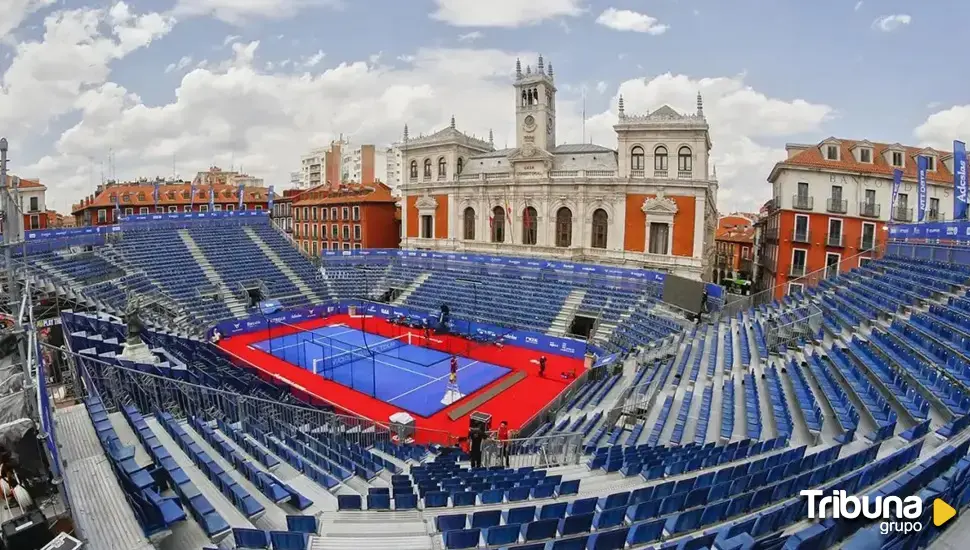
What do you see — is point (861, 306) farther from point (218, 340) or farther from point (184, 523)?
point (218, 340)

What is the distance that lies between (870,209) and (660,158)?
1536 cm

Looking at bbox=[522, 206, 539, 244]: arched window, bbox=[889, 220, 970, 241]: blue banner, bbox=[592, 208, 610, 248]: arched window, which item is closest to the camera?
bbox=[889, 220, 970, 241]: blue banner

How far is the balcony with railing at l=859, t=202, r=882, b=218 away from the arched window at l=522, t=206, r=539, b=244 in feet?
79.9

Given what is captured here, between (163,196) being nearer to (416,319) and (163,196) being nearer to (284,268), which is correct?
(284,268)

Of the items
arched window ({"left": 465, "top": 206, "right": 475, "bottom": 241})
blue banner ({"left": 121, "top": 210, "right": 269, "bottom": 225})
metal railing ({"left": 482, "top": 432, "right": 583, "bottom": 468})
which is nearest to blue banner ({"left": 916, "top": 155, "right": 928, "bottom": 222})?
metal railing ({"left": 482, "top": 432, "right": 583, "bottom": 468})

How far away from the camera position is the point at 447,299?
38906 millimetres

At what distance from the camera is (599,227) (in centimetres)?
4147

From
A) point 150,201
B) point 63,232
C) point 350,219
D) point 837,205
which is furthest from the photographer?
point 150,201

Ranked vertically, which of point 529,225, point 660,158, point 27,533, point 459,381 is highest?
point 660,158

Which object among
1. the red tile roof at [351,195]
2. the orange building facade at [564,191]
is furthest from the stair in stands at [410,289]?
the red tile roof at [351,195]

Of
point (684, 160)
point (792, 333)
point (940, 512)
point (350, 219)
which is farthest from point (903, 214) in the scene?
point (350, 219)

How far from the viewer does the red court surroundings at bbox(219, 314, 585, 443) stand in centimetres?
2153

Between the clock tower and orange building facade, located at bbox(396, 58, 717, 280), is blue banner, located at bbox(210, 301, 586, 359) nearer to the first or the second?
orange building facade, located at bbox(396, 58, 717, 280)

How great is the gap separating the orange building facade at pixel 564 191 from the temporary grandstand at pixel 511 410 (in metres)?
5.10
